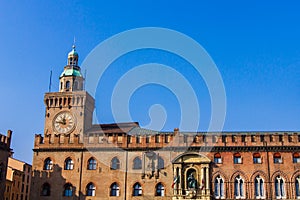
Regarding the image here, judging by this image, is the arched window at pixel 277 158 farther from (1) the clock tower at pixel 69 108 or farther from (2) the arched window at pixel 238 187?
(1) the clock tower at pixel 69 108

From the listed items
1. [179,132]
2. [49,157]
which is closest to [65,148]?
[49,157]

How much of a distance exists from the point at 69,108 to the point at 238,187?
24.7 m

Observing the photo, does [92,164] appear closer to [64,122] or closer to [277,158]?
[64,122]

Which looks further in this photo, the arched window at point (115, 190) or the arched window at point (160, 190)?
the arched window at point (115, 190)

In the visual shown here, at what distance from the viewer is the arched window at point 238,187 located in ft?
160

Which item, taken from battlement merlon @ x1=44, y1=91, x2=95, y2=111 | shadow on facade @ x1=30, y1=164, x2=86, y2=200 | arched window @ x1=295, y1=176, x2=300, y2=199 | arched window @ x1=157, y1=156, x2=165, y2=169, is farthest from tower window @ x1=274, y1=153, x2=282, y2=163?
battlement merlon @ x1=44, y1=91, x2=95, y2=111

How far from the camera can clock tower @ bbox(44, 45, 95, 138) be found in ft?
183

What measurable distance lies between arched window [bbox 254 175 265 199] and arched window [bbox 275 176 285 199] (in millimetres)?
1627

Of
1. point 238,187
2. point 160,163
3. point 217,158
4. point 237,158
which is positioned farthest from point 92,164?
point 238,187

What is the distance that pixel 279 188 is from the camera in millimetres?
48656

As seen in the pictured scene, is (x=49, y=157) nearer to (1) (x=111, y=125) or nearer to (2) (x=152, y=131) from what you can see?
(1) (x=111, y=125)

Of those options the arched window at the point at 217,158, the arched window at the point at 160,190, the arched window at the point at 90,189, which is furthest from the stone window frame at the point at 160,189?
the arched window at the point at 90,189

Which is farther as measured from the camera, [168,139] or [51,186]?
[51,186]

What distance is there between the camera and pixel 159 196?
162ft
